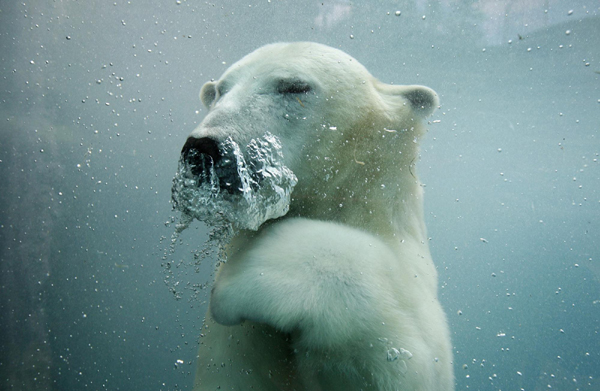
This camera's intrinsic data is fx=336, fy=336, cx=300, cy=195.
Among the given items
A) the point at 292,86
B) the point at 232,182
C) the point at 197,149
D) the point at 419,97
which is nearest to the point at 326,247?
the point at 232,182

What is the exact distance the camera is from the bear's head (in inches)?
45.6

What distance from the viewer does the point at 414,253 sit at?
1256 millimetres

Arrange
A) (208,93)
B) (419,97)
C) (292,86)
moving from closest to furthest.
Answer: (292,86), (419,97), (208,93)

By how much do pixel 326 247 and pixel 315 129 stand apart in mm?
554

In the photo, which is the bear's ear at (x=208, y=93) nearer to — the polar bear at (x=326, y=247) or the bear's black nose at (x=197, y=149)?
the polar bear at (x=326, y=247)

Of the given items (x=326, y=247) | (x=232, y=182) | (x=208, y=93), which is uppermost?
(x=208, y=93)

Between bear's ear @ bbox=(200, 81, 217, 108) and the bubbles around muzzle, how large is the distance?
0.70m

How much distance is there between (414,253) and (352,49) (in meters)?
1.45

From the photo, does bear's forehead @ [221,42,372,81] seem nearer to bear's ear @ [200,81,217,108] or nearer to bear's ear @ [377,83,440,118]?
bear's ear @ [377,83,440,118]

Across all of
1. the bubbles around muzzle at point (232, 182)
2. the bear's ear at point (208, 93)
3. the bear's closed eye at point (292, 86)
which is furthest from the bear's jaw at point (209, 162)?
the bear's ear at point (208, 93)

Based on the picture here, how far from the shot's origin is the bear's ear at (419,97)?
1.43 metres

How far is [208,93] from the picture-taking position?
1.79 m

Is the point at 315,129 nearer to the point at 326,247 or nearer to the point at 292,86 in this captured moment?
the point at 292,86

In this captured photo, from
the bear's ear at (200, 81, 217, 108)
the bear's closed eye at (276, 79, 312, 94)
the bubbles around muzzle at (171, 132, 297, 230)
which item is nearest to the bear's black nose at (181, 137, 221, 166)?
the bubbles around muzzle at (171, 132, 297, 230)
